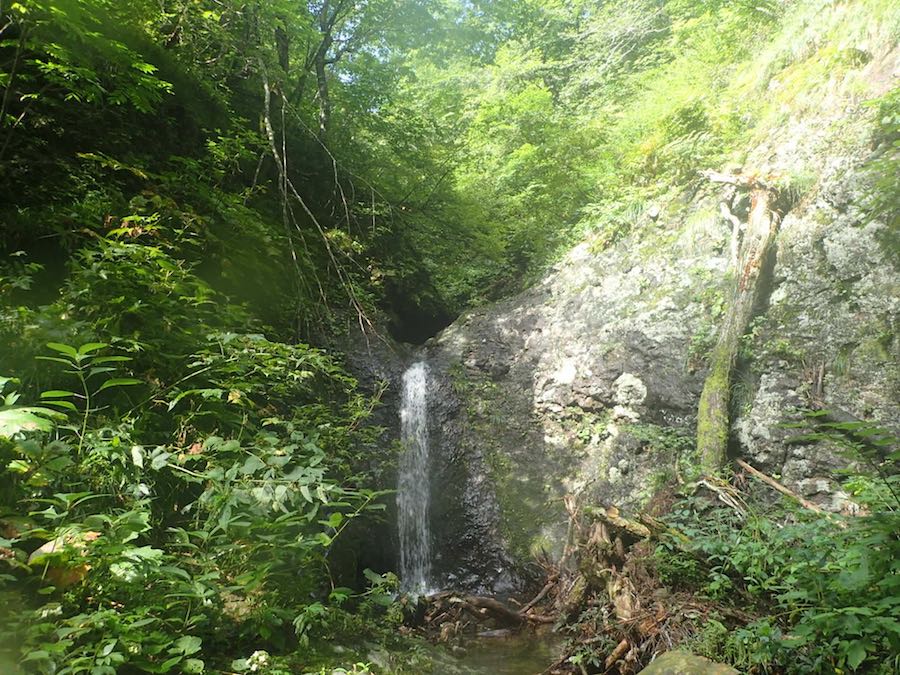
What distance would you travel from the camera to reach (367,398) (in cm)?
761

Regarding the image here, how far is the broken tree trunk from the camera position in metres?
5.73

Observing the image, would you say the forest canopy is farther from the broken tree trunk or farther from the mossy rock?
the broken tree trunk

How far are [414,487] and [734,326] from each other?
194 inches

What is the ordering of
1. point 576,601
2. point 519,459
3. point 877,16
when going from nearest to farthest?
point 576,601
point 877,16
point 519,459

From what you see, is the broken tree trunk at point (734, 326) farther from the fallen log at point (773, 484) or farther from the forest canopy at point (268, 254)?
the forest canopy at point (268, 254)

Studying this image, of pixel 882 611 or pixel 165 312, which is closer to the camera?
pixel 882 611

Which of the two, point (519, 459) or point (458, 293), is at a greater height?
point (458, 293)

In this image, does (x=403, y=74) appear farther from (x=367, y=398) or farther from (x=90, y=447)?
(x=90, y=447)

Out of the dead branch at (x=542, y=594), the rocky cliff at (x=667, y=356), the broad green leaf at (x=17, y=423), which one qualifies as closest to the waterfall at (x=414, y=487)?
the rocky cliff at (x=667, y=356)

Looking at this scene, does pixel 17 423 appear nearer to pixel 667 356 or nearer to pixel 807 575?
pixel 807 575

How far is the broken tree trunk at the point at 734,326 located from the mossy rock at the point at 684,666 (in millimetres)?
2461

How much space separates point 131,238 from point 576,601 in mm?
5169

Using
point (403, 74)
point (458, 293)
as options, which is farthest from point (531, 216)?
point (403, 74)

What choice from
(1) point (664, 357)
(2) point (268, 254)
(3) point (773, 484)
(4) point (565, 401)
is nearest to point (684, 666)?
(3) point (773, 484)
